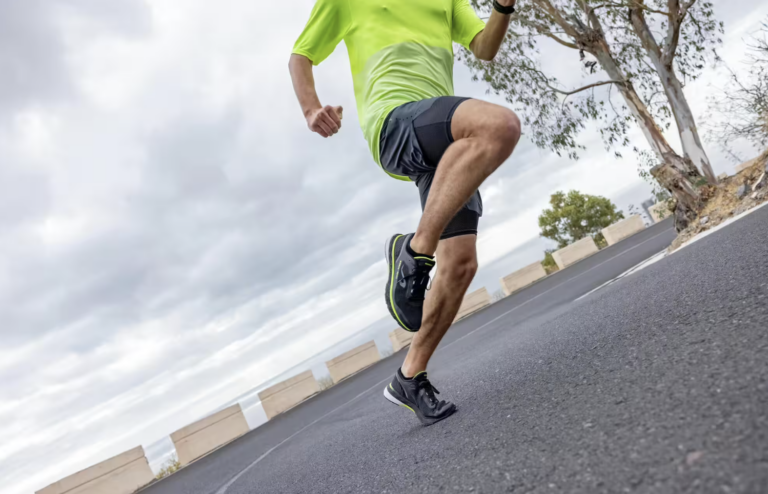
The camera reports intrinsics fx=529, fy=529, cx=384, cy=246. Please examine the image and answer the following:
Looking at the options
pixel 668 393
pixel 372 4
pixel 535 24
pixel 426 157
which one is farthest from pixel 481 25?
pixel 535 24

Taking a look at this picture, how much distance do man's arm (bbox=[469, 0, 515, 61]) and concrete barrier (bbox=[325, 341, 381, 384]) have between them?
13.6 m

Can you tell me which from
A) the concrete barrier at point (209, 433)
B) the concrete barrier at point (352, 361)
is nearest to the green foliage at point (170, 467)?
the concrete barrier at point (209, 433)

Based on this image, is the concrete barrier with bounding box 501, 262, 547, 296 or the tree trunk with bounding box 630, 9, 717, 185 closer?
the tree trunk with bounding box 630, 9, 717, 185

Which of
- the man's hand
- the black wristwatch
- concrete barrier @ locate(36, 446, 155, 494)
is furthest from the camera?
concrete barrier @ locate(36, 446, 155, 494)

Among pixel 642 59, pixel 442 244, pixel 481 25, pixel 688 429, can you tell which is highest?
pixel 642 59

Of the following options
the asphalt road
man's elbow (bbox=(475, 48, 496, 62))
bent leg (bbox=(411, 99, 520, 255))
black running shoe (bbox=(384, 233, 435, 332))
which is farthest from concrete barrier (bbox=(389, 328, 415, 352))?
Result: bent leg (bbox=(411, 99, 520, 255))

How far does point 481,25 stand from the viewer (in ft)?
9.11

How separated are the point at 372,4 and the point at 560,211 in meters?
29.9

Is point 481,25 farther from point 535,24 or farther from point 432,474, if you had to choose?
point 535,24

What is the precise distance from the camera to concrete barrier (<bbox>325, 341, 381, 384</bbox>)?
15.5 metres

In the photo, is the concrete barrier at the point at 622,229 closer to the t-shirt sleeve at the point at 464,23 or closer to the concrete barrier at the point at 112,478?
the concrete barrier at the point at 112,478

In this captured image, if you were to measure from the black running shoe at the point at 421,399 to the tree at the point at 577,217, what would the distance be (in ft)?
97.2

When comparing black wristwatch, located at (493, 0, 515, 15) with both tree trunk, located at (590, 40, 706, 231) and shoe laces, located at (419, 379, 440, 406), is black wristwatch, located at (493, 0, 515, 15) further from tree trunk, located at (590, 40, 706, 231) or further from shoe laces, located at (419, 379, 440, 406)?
tree trunk, located at (590, 40, 706, 231)

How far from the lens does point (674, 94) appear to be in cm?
1002
